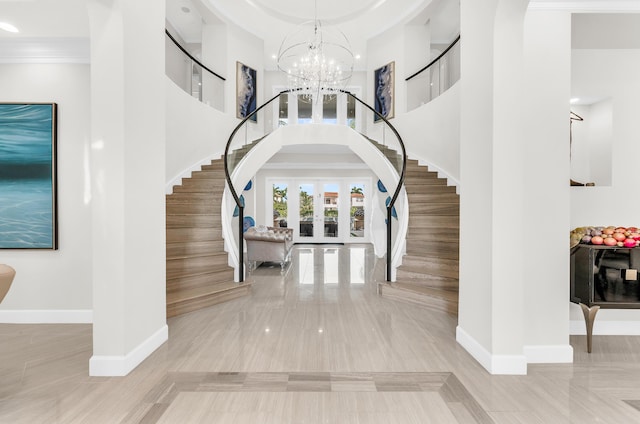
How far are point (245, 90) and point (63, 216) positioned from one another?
5.50 metres

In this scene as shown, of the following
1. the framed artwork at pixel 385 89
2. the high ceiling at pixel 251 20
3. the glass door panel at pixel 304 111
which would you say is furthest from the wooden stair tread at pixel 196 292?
the glass door panel at pixel 304 111

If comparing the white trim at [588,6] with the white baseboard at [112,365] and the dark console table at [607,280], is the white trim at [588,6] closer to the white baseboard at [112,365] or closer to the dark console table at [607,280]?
the dark console table at [607,280]

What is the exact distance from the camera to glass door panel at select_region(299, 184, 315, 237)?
11438 mm

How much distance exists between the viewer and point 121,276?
92.8 inches

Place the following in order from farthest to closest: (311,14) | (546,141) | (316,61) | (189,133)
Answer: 1. (311,14)
2. (189,133)
3. (316,61)
4. (546,141)

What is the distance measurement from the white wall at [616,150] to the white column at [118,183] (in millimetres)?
4049

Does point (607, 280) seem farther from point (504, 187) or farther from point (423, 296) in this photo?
point (423, 296)

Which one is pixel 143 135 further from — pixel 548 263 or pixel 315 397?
pixel 548 263

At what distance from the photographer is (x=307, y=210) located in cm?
1151

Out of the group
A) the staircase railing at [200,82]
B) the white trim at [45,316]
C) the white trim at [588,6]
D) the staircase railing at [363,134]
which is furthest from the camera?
the staircase railing at [200,82]

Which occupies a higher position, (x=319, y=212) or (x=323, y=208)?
(x=323, y=208)

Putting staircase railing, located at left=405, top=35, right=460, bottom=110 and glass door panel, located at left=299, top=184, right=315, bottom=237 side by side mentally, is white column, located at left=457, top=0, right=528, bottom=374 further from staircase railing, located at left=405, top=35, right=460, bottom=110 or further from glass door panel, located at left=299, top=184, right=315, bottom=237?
glass door panel, located at left=299, top=184, right=315, bottom=237

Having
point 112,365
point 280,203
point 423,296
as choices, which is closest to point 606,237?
point 423,296

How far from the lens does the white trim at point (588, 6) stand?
2512mm
